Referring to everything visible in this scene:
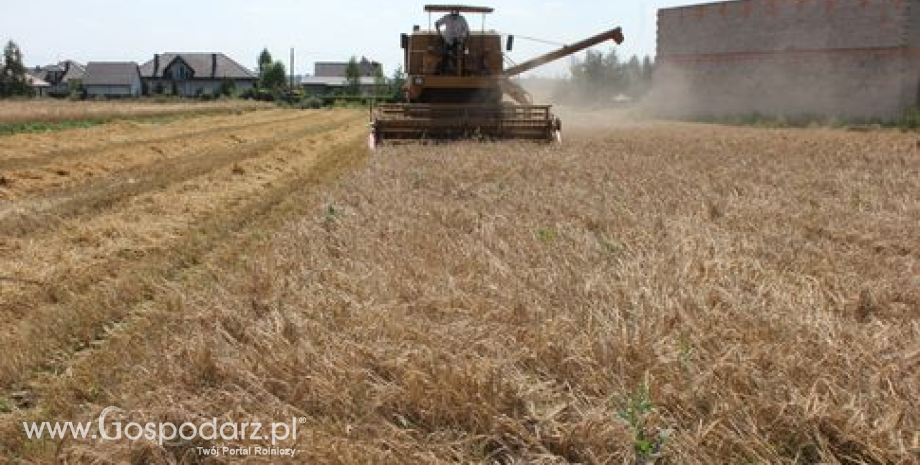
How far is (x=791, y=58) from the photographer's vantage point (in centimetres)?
3306

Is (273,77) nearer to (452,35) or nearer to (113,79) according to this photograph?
(113,79)

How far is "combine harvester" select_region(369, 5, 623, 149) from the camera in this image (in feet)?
49.6

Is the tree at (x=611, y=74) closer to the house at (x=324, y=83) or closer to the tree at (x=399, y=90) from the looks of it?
the tree at (x=399, y=90)

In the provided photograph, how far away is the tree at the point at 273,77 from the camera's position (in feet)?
293

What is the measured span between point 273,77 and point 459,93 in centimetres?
7721

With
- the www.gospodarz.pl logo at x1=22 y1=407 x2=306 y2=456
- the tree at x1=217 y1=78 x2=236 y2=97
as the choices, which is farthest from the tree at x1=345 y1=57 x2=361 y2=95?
the www.gospodarz.pl logo at x1=22 y1=407 x2=306 y2=456

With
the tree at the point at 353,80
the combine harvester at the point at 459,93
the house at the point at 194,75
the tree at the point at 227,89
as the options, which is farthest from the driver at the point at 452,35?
the house at the point at 194,75

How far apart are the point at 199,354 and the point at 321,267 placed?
5.12ft

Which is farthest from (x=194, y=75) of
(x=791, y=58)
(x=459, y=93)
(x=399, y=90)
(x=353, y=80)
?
(x=459, y=93)

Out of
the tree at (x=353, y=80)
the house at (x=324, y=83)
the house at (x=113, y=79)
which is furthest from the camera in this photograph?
the house at (x=324, y=83)

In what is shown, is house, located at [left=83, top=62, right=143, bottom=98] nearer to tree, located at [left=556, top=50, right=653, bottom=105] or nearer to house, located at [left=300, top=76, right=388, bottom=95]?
house, located at [left=300, top=76, right=388, bottom=95]

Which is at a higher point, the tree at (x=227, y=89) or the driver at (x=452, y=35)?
the tree at (x=227, y=89)

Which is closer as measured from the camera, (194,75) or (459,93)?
(459,93)

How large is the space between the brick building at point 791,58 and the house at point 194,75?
74.0 m
